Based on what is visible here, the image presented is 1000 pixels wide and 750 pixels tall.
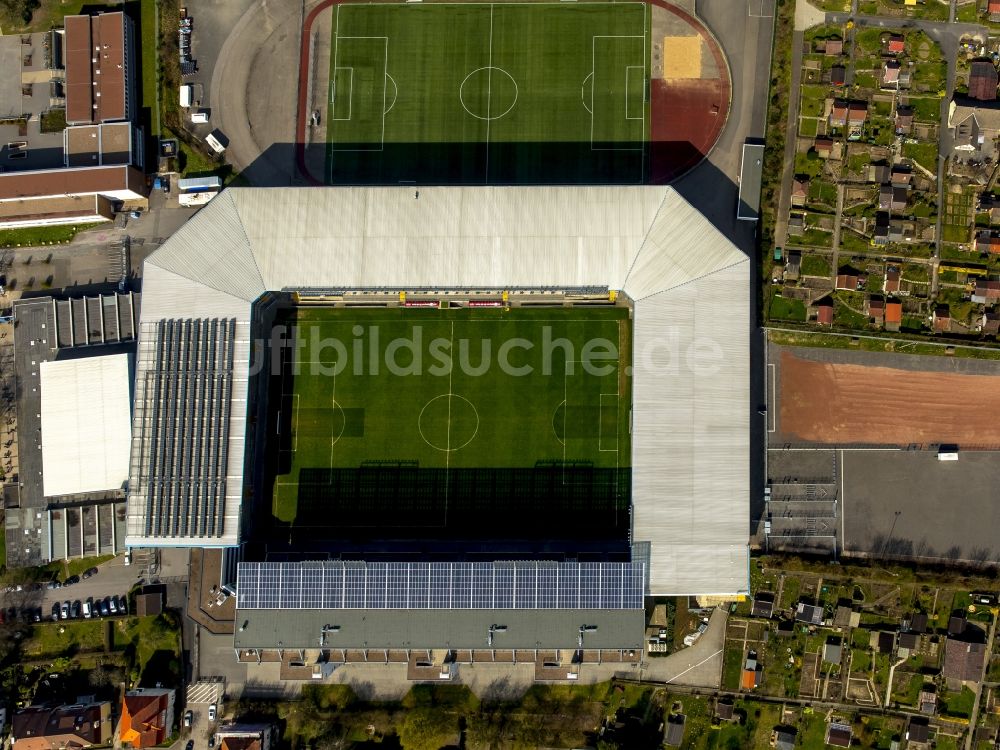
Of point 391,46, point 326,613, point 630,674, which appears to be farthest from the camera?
point 391,46

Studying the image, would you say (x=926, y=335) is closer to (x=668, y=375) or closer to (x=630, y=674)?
(x=668, y=375)

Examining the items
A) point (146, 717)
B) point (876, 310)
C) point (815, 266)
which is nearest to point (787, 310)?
A: point (815, 266)

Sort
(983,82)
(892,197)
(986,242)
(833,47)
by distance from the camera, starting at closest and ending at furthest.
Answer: (986,242) → (892,197) → (983,82) → (833,47)

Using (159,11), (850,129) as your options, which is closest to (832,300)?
(850,129)

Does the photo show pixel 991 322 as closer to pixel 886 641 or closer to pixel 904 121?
pixel 904 121

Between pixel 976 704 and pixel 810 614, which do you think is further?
pixel 810 614

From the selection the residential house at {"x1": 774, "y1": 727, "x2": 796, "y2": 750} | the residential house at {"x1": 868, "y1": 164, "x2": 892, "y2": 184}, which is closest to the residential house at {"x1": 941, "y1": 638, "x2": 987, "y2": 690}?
the residential house at {"x1": 774, "y1": 727, "x2": 796, "y2": 750}

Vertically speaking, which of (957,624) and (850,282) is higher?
(850,282)

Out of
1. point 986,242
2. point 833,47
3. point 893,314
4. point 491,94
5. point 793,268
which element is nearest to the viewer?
point 893,314

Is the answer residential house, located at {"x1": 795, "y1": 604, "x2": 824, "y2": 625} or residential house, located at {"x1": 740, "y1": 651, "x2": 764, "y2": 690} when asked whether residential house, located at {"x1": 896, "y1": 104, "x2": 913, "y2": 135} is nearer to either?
residential house, located at {"x1": 795, "y1": 604, "x2": 824, "y2": 625}
